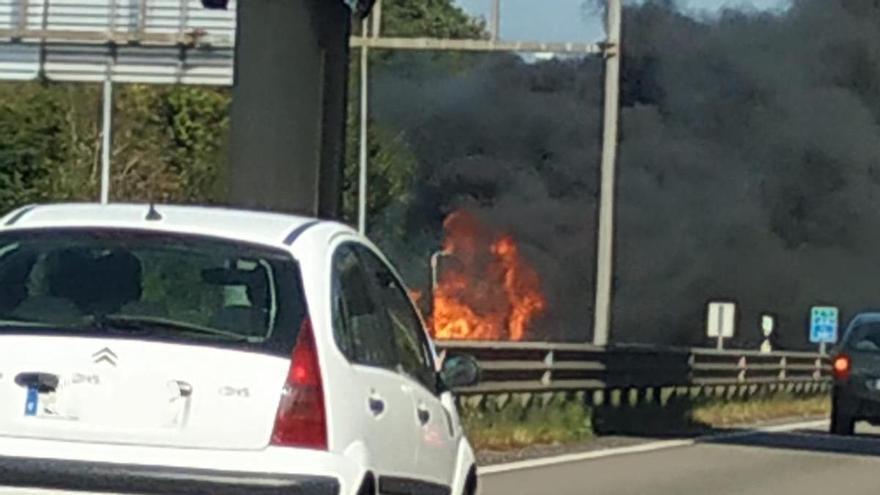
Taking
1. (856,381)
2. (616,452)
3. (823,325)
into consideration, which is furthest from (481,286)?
(616,452)

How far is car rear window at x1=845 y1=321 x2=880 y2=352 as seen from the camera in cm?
2983

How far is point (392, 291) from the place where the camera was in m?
9.57

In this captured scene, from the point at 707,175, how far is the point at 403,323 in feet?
199

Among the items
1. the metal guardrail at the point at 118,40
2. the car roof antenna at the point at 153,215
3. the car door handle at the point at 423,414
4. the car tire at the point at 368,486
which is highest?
the metal guardrail at the point at 118,40

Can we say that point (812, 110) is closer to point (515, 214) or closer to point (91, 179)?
point (515, 214)

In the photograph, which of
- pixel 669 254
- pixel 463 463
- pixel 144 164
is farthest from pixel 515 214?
pixel 463 463

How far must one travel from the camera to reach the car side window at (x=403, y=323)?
30.4 feet

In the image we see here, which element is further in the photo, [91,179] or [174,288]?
[91,179]

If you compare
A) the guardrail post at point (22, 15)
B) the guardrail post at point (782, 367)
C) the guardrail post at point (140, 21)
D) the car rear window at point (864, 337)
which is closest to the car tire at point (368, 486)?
the guardrail post at point (140, 21)

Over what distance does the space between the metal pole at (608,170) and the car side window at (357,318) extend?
66.4 ft

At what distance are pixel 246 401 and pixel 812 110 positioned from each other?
66.1 metres

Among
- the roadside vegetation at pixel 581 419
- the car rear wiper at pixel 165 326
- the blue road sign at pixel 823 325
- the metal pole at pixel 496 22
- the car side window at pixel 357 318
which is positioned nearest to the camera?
the car rear wiper at pixel 165 326

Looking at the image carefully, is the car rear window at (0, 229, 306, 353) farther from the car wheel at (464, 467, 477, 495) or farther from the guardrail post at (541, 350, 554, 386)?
the guardrail post at (541, 350, 554, 386)

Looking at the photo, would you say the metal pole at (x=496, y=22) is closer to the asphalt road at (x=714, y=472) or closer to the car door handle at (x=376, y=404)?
the asphalt road at (x=714, y=472)
